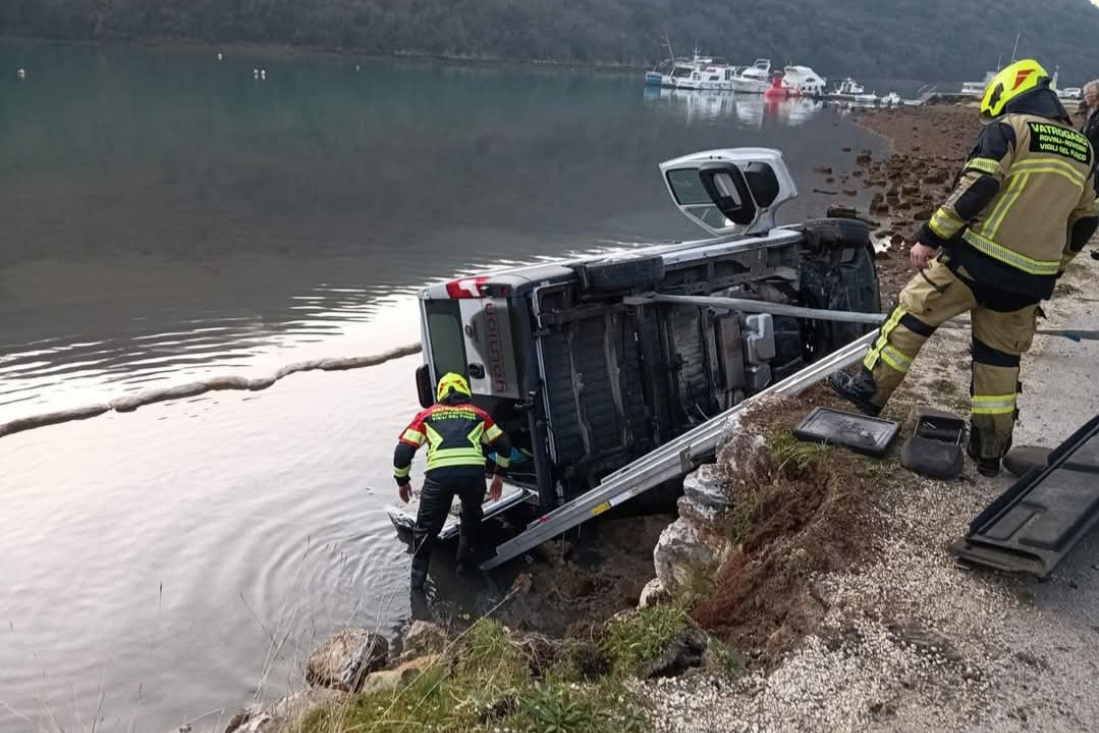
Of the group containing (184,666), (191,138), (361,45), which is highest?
(361,45)

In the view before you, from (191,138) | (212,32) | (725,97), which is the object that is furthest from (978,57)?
(191,138)

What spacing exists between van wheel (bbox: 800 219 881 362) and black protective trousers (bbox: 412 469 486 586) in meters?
3.35

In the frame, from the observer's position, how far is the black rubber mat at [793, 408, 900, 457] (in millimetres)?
4555

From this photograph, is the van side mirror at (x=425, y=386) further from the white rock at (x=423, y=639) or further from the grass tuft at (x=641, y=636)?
the grass tuft at (x=641, y=636)

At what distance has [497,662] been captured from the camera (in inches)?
135

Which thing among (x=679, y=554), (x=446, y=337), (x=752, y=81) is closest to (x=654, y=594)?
(x=679, y=554)

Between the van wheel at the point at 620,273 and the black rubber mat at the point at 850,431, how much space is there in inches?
63.4

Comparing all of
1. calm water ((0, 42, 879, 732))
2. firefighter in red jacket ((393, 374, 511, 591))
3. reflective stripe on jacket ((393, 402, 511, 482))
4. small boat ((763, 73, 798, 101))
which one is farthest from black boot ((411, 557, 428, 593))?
small boat ((763, 73, 798, 101))

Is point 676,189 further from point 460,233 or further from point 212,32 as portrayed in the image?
point 212,32

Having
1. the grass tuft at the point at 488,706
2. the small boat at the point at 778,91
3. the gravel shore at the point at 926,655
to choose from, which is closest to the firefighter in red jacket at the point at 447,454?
the grass tuft at the point at 488,706

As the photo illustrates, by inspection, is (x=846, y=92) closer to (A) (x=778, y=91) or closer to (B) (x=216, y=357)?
(A) (x=778, y=91)

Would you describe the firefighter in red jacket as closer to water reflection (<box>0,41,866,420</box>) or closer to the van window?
the van window

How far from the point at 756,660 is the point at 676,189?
5207 millimetres

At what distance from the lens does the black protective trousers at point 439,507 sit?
5.75m
